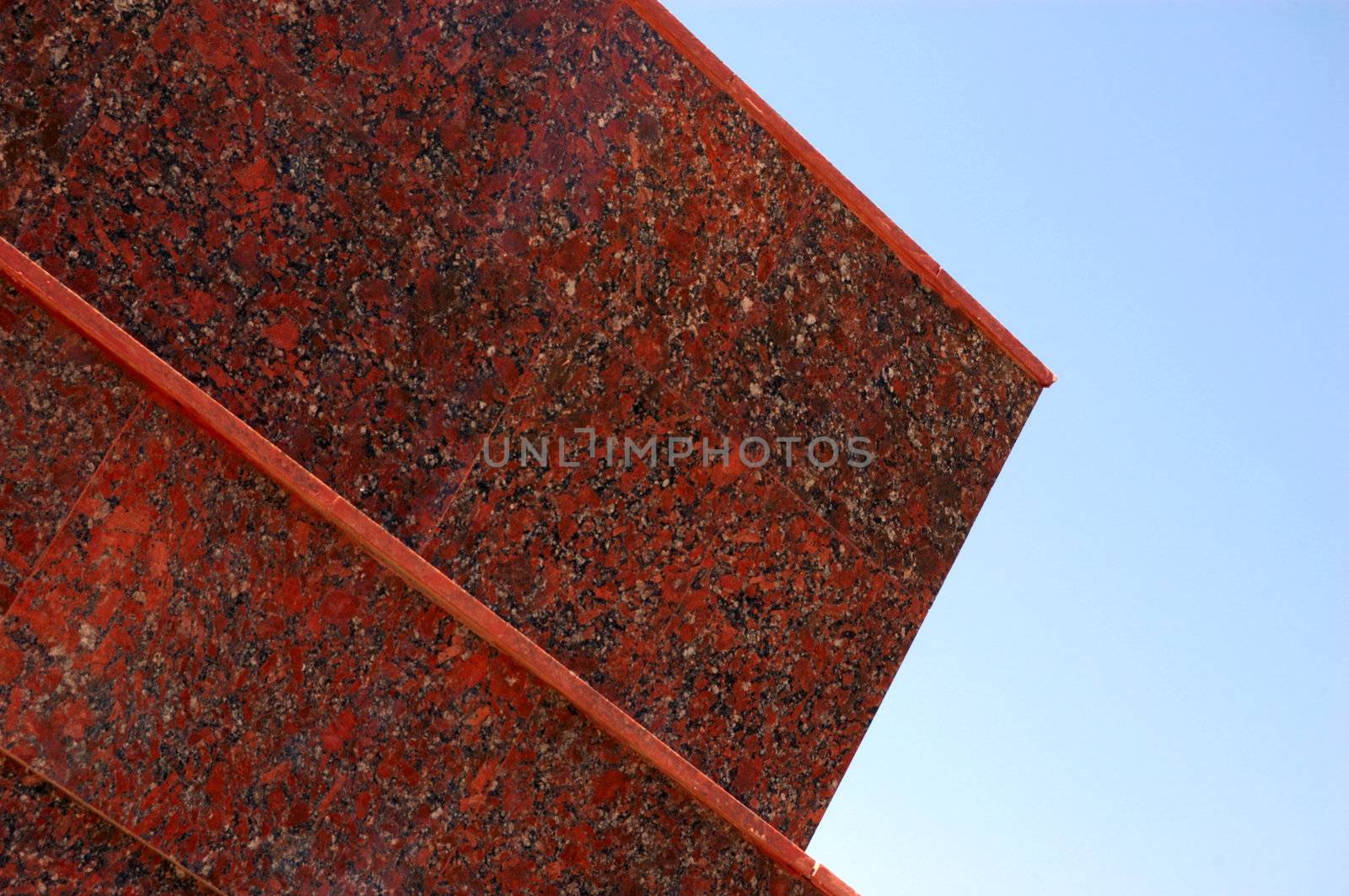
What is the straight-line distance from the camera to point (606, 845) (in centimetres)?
389

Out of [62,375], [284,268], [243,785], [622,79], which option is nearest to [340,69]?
[284,268]

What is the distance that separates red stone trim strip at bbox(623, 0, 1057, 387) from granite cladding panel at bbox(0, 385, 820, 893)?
6.49ft

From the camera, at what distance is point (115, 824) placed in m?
3.29

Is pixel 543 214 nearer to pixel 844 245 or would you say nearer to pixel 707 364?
pixel 707 364

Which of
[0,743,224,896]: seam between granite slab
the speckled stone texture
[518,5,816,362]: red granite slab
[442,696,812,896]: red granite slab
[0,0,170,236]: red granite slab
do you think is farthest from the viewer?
[518,5,816,362]: red granite slab

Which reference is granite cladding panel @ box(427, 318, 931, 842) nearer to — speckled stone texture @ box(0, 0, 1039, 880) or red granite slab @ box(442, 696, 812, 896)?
speckled stone texture @ box(0, 0, 1039, 880)

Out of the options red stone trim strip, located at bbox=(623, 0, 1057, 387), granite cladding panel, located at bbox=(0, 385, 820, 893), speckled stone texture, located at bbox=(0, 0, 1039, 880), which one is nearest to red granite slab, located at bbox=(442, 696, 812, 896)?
granite cladding panel, located at bbox=(0, 385, 820, 893)

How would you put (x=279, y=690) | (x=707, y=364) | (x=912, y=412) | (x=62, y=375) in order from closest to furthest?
(x=62, y=375) < (x=279, y=690) < (x=707, y=364) < (x=912, y=412)

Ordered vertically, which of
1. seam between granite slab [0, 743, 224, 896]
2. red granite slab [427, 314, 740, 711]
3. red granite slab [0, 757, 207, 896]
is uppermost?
red granite slab [427, 314, 740, 711]

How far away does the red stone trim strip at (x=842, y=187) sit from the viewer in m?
3.99

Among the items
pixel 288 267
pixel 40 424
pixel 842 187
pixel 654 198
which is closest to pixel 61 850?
pixel 40 424

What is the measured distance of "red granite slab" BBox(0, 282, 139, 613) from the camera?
3.21 metres

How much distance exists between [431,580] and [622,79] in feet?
5.78

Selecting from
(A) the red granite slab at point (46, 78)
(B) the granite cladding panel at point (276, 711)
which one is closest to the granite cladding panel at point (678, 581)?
(B) the granite cladding panel at point (276, 711)
